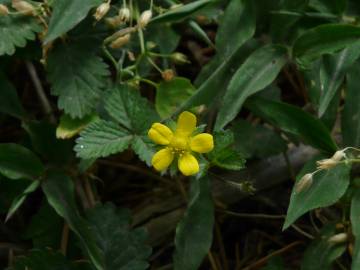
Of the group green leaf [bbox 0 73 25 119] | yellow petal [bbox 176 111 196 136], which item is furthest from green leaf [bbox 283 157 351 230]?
green leaf [bbox 0 73 25 119]

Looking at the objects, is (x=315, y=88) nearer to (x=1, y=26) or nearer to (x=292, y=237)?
(x=292, y=237)

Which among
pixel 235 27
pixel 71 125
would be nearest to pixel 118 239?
pixel 71 125

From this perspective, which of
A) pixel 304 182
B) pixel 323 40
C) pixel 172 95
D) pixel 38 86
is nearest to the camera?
pixel 304 182

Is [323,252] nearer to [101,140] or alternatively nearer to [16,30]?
[101,140]

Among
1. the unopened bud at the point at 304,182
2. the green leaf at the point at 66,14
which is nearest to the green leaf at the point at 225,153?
the unopened bud at the point at 304,182

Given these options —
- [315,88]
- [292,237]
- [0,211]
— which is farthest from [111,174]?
[315,88]

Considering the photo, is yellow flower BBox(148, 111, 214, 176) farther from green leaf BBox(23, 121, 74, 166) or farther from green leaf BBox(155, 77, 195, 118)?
green leaf BBox(23, 121, 74, 166)
